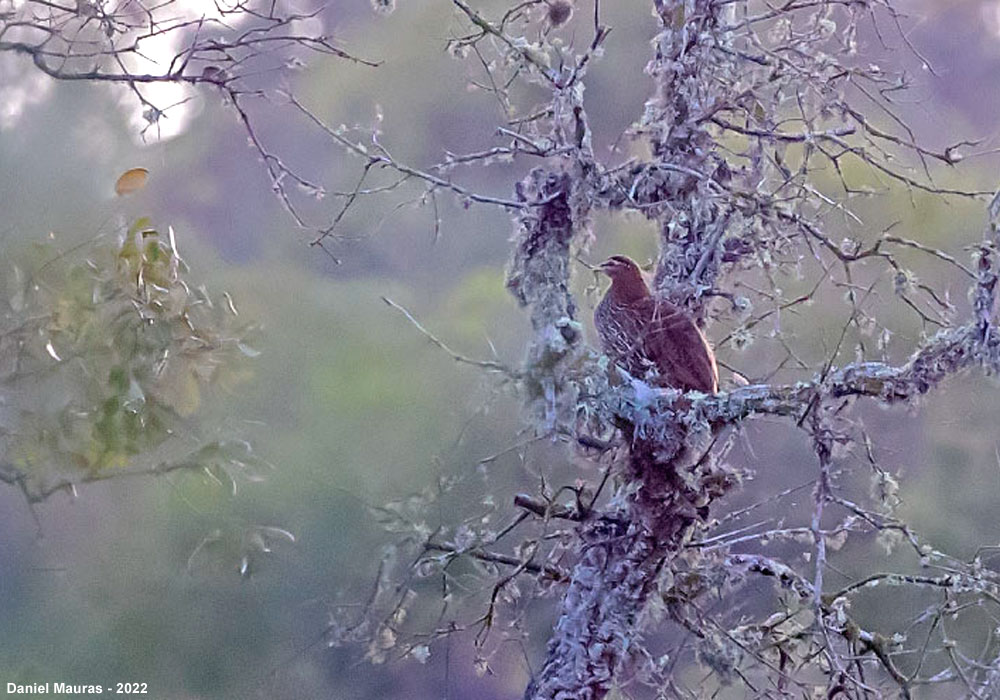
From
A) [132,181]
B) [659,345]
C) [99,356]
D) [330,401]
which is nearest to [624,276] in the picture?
[659,345]

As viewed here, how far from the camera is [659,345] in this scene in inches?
87.8

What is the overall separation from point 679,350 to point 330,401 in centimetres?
308

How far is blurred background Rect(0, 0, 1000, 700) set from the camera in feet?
13.4

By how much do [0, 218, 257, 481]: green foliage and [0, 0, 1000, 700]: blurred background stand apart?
2193mm

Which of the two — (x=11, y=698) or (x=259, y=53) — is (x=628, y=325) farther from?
(x=11, y=698)

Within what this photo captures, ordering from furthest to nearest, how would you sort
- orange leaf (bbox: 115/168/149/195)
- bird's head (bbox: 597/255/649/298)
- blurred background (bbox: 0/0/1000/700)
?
1. blurred background (bbox: 0/0/1000/700)
2. bird's head (bbox: 597/255/649/298)
3. orange leaf (bbox: 115/168/149/195)

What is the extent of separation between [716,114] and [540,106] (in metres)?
0.34

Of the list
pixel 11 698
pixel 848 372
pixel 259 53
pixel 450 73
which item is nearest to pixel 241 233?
pixel 450 73

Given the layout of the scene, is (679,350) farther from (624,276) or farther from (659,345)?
(624,276)

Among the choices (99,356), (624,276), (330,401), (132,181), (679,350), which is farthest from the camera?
(330,401)

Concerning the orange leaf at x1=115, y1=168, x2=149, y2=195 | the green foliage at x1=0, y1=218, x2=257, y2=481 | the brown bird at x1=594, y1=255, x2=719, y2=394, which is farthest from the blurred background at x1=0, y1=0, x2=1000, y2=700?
the green foliage at x1=0, y1=218, x2=257, y2=481

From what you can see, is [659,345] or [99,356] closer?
[99,356]

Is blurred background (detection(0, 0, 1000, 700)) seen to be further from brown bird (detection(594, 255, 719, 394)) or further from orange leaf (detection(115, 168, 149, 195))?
orange leaf (detection(115, 168, 149, 195))

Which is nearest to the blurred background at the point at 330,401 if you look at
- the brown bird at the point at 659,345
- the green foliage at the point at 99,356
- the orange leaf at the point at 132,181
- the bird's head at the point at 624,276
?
the bird's head at the point at 624,276
